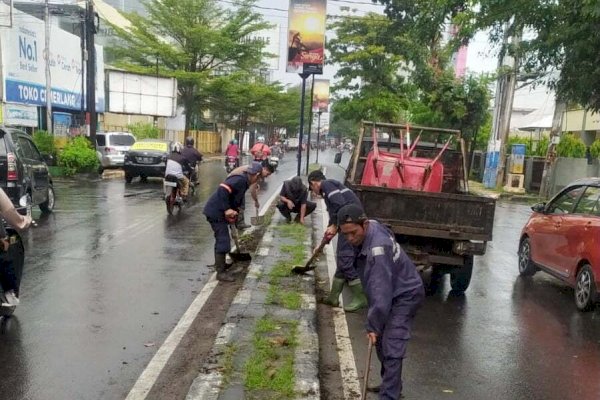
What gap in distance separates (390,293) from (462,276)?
409 centimetres

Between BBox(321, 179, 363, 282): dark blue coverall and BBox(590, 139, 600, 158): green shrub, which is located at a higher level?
BBox(590, 139, 600, 158): green shrub

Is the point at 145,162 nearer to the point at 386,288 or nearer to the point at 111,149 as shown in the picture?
the point at 111,149

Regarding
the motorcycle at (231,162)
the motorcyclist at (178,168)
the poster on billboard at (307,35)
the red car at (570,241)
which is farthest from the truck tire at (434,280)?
the motorcycle at (231,162)

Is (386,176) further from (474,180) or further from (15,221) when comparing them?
(474,180)

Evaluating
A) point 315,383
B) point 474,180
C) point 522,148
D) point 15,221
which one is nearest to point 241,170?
point 15,221

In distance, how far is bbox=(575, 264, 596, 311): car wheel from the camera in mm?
6898

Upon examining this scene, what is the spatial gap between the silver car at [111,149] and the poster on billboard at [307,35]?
839 centimetres

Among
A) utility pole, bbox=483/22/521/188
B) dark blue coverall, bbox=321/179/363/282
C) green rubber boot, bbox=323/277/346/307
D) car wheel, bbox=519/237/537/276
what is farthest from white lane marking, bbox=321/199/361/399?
utility pole, bbox=483/22/521/188

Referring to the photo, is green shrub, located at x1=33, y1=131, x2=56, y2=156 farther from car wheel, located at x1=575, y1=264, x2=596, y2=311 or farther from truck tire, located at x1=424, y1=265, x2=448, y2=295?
car wheel, located at x1=575, y1=264, x2=596, y2=311

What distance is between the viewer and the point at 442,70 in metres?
28.5

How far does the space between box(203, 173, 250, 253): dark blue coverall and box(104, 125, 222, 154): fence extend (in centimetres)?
3230

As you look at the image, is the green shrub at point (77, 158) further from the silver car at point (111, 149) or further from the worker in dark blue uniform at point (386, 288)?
the worker in dark blue uniform at point (386, 288)

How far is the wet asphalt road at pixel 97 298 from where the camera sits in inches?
177

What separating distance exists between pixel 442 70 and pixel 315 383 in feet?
85.5
